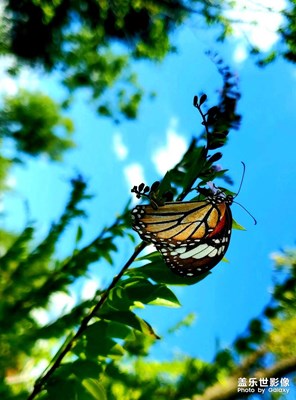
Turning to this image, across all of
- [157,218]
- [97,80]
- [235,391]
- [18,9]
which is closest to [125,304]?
[157,218]

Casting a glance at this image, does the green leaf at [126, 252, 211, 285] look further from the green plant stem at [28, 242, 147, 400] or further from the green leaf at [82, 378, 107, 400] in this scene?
the green leaf at [82, 378, 107, 400]

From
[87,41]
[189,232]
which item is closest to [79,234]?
[189,232]

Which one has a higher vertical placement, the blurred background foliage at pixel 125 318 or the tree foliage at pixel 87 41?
the tree foliage at pixel 87 41

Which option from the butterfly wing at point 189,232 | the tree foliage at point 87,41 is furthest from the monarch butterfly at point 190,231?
the tree foliage at point 87,41

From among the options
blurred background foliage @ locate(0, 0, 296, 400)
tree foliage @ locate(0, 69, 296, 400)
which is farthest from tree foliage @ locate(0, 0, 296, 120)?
tree foliage @ locate(0, 69, 296, 400)

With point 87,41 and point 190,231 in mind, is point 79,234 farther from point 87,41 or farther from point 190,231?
point 87,41

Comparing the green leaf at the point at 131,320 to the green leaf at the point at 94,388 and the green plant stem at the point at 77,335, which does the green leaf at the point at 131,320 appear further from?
the green leaf at the point at 94,388
